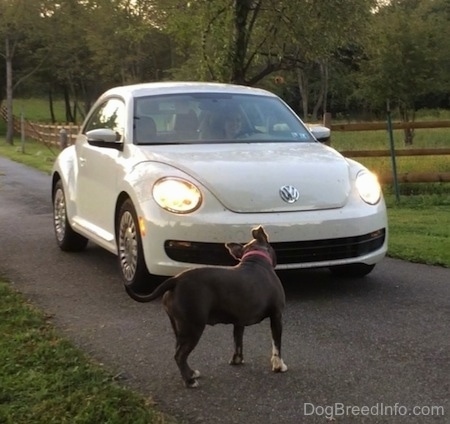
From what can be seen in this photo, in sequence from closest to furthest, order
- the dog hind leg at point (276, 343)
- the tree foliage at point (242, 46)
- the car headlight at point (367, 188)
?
the dog hind leg at point (276, 343)
the car headlight at point (367, 188)
the tree foliage at point (242, 46)

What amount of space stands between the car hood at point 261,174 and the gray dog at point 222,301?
1.28m

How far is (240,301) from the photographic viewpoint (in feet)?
13.7

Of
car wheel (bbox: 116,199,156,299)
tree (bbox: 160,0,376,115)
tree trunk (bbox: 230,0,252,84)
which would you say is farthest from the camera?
tree (bbox: 160,0,376,115)

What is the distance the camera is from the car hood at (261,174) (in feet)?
18.9

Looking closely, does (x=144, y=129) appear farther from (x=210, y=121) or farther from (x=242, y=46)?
(x=242, y=46)

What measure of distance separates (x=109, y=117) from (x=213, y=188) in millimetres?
2080

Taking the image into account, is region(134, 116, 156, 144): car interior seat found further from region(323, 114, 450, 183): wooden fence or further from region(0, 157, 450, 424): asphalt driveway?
region(323, 114, 450, 183): wooden fence

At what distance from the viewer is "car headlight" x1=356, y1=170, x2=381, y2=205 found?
20.4ft

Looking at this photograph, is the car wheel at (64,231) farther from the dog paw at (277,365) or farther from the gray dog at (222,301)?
the dog paw at (277,365)

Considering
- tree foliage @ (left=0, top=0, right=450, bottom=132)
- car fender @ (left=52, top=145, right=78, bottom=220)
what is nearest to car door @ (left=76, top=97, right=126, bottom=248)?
car fender @ (left=52, top=145, right=78, bottom=220)

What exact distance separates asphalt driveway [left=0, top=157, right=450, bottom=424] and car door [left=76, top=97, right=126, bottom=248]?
398mm

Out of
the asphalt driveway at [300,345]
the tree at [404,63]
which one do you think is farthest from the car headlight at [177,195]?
the tree at [404,63]

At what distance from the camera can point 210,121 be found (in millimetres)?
6941

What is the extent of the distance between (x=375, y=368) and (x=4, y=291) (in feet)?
9.73
